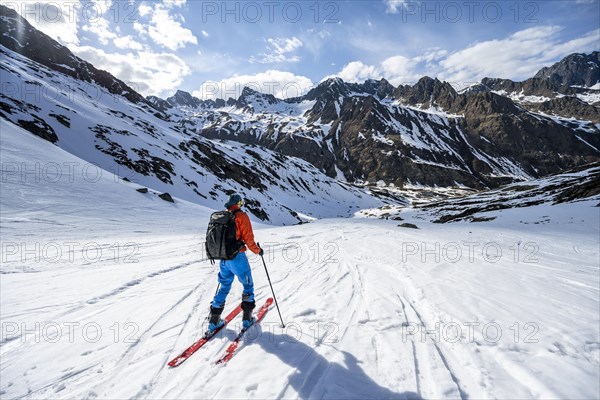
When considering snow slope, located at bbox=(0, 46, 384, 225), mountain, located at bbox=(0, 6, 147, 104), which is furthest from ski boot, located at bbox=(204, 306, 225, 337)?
mountain, located at bbox=(0, 6, 147, 104)

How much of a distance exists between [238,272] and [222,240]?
0.79 metres

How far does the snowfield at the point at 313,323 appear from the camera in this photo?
13.7 feet

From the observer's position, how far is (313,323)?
19.6 feet

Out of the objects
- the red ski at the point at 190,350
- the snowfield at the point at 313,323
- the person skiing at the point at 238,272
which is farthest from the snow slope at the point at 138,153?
the red ski at the point at 190,350

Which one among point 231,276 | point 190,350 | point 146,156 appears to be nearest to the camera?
point 190,350

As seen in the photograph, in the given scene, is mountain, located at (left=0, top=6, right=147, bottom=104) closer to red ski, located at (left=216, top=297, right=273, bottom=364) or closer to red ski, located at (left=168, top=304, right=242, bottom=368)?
red ski, located at (left=216, top=297, right=273, bottom=364)

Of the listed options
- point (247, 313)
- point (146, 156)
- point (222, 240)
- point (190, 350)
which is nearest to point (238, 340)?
point (247, 313)

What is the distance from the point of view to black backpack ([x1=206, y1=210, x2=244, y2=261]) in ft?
17.9

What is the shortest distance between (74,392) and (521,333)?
7635 millimetres

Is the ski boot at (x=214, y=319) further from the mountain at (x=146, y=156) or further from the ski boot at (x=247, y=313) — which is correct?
the mountain at (x=146, y=156)

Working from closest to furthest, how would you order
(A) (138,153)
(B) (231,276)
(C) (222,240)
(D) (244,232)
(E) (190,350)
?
1. (E) (190,350)
2. (C) (222,240)
3. (D) (244,232)
4. (B) (231,276)
5. (A) (138,153)

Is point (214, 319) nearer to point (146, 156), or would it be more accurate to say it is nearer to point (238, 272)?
point (238, 272)

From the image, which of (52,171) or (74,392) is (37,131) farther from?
(74,392)

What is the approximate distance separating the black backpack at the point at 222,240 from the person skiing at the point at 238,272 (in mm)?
150
